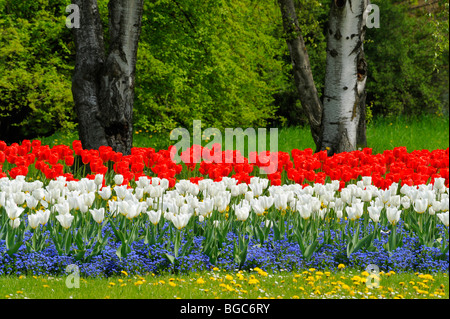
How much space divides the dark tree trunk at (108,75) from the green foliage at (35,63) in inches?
89.7

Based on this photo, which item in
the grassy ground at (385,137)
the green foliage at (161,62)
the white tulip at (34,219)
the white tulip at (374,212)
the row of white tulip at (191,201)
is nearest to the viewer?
the white tulip at (34,219)

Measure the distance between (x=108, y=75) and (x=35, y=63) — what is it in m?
4.35

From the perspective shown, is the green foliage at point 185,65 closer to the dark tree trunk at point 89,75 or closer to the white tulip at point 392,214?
the dark tree trunk at point 89,75

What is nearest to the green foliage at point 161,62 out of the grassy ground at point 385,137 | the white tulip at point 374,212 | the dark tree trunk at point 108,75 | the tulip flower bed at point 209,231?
the grassy ground at point 385,137

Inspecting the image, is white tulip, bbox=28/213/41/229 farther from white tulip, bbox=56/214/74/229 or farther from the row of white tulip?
white tulip, bbox=56/214/74/229

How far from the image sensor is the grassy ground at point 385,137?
579 inches

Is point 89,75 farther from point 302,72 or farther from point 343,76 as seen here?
point 302,72

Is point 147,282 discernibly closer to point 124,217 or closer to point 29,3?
point 124,217

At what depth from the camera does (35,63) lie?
1337 cm

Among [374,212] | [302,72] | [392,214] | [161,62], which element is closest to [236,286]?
[374,212]

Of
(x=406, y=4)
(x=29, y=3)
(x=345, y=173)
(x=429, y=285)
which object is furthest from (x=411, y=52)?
(x=429, y=285)

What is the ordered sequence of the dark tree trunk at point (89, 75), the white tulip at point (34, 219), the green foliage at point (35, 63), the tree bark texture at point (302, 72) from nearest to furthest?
the white tulip at point (34, 219)
the dark tree trunk at point (89, 75)
the green foliage at point (35, 63)
the tree bark texture at point (302, 72)

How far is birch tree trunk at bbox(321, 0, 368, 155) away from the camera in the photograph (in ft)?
33.2

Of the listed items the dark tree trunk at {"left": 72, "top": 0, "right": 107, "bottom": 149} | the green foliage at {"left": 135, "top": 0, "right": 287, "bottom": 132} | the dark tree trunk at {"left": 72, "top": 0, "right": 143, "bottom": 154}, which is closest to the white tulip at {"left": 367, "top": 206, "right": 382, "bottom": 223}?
the dark tree trunk at {"left": 72, "top": 0, "right": 143, "bottom": 154}
